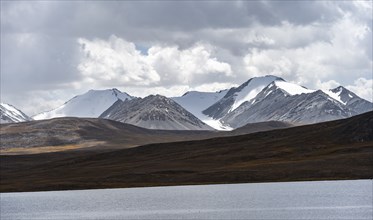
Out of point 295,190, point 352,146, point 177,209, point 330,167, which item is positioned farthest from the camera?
point 352,146

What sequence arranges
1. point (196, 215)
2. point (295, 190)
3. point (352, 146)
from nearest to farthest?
point (196, 215) → point (295, 190) → point (352, 146)

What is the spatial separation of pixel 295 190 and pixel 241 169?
5034cm

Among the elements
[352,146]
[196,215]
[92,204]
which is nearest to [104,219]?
[196,215]

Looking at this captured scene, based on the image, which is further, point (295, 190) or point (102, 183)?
point (102, 183)

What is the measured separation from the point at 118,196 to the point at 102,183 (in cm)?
4302

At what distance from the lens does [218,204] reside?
100562mm

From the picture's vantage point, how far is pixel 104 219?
8788cm

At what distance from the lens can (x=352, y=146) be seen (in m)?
198

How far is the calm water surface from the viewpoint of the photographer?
281ft

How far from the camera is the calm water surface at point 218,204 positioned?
8569 cm

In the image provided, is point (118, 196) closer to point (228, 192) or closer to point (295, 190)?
point (228, 192)

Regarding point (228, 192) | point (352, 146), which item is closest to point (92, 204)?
point (228, 192)

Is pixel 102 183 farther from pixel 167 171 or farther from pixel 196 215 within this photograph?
pixel 196 215

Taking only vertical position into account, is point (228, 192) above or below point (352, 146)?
below
